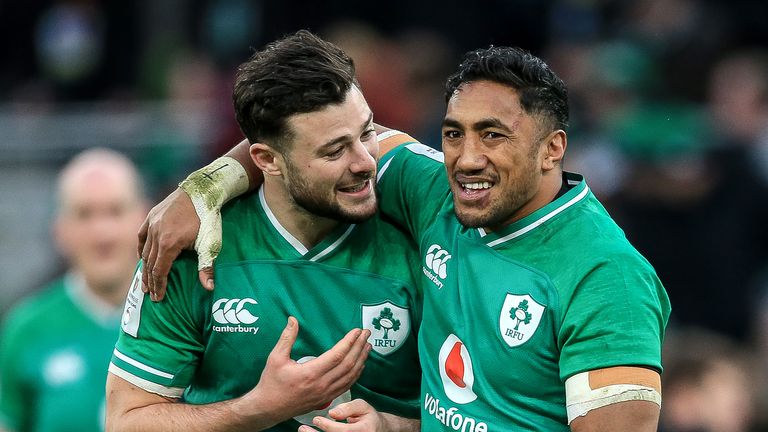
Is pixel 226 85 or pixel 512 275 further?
pixel 226 85

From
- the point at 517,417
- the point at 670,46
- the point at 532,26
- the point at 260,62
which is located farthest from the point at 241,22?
the point at 517,417

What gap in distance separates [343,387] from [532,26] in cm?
791

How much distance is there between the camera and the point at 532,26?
11906 millimetres

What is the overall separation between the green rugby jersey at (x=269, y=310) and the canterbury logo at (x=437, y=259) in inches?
8.9

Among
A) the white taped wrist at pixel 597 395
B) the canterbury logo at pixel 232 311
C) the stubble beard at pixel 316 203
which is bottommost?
the canterbury logo at pixel 232 311

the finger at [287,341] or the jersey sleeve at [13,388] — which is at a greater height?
the finger at [287,341]

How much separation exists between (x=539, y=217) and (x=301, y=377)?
36.8 inches

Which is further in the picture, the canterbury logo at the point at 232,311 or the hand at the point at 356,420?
the canterbury logo at the point at 232,311

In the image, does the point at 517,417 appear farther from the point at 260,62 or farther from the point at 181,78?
the point at 181,78

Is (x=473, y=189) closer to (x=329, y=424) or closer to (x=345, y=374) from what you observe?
(x=345, y=374)

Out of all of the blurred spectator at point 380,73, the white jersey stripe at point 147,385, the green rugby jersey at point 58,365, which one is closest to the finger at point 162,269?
the white jersey stripe at point 147,385

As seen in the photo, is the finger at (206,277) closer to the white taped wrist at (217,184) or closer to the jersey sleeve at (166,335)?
the jersey sleeve at (166,335)

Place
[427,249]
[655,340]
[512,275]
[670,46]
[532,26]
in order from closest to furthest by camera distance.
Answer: [655,340]
[512,275]
[427,249]
[670,46]
[532,26]

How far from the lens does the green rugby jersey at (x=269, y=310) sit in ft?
15.4
